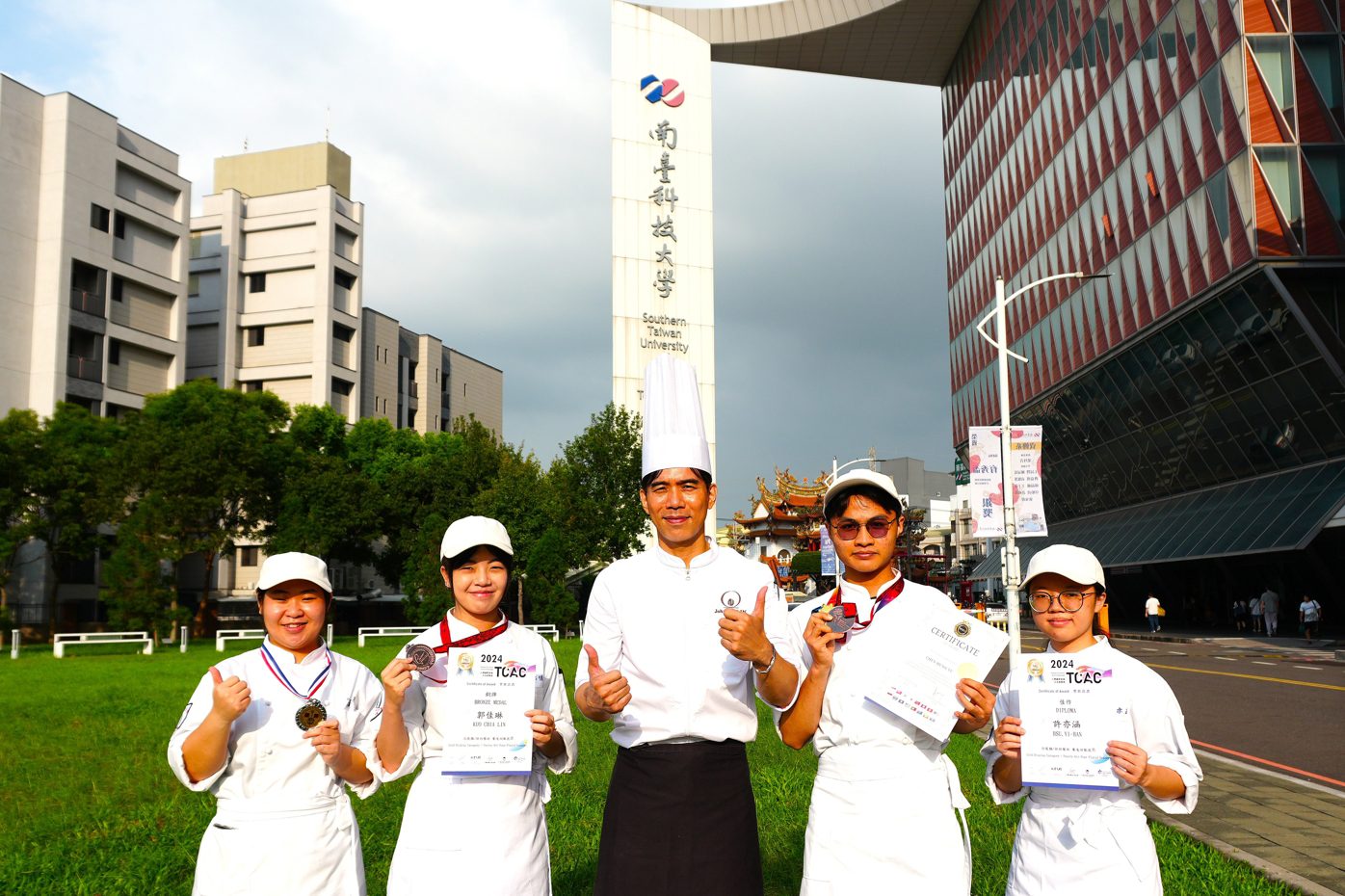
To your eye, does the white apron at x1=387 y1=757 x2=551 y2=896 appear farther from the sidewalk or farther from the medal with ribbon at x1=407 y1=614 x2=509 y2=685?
the sidewalk

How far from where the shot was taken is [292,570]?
3783mm

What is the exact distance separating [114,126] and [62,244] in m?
7.76

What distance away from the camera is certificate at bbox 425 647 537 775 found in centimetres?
362

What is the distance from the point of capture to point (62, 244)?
49.2m

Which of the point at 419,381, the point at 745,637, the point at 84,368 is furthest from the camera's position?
the point at 419,381

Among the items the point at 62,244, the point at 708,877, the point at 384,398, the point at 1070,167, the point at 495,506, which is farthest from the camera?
the point at 384,398

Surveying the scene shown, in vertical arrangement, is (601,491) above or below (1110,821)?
above

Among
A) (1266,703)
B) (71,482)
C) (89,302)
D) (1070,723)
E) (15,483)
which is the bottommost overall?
(1266,703)

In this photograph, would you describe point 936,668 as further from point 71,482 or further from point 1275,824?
point 71,482

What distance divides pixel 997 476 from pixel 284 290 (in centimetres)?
5820

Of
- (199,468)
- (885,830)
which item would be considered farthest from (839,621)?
(199,468)

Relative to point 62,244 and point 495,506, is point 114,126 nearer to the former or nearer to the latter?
point 62,244

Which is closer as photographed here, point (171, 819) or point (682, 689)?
point (682, 689)

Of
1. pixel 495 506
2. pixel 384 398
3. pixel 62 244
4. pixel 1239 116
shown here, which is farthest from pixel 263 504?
pixel 1239 116
